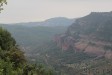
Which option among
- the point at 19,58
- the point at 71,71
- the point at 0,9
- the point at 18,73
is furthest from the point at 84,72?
the point at 0,9

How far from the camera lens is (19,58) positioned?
5269cm

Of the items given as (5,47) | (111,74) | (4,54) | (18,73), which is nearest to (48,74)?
(5,47)

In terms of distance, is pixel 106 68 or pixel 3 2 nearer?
pixel 3 2

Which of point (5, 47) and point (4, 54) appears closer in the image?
point (4, 54)

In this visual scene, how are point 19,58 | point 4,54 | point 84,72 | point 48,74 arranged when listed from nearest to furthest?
1. point 4,54
2. point 19,58
3. point 48,74
4. point 84,72

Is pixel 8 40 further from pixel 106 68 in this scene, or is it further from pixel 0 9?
pixel 106 68

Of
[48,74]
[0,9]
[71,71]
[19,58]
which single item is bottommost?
[71,71]

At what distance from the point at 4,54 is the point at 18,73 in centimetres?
1050

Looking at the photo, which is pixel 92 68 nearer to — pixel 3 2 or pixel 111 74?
pixel 111 74

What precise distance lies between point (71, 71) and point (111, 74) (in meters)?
25.6

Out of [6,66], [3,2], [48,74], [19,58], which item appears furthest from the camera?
[48,74]

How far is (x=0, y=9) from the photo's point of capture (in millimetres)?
27766

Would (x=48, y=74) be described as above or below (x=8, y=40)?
below

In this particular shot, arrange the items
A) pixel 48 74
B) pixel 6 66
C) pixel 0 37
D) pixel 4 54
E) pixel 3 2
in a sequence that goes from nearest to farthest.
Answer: pixel 3 2
pixel 6 66
pixel 4 54
pixel 48 74
pixel 0 37
